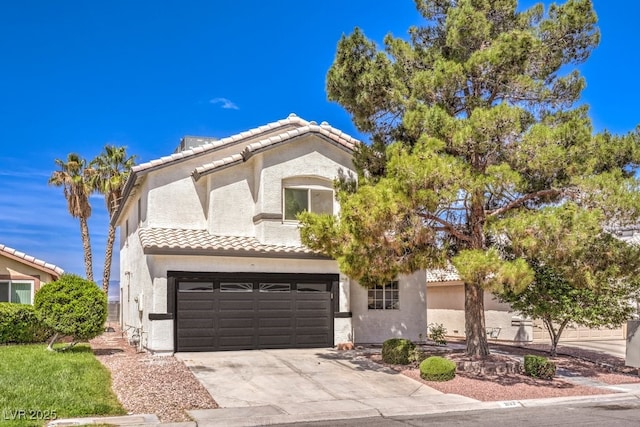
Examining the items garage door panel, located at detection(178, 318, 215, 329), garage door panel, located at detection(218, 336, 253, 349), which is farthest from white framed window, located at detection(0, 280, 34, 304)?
garage door panel, located at detection(218, 336, 253, 349)

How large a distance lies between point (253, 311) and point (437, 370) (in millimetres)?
6594

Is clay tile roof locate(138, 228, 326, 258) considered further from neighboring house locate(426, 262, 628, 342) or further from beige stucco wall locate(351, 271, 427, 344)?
neighboring house locate(426, 262, 628, 342)

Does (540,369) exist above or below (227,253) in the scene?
below

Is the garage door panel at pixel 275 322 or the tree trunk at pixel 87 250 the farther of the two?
the tree trunk at pixel 87 250

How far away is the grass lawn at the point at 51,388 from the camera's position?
10938mm

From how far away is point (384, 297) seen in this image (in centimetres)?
2217

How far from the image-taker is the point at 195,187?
2152cm

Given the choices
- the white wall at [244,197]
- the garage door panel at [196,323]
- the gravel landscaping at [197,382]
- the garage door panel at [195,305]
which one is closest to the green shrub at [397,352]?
the gravel landscaping at [197,382]

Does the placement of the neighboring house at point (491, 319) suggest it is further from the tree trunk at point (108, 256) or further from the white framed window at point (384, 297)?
the tree trunk at point (108, 256)

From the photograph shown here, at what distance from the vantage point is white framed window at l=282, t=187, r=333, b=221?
21266 mm

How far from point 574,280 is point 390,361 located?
525cm

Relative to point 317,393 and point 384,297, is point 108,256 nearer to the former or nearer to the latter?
point 384,297

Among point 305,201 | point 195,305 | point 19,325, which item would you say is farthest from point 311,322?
point 19,325

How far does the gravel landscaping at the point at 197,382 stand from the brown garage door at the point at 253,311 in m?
1.35
